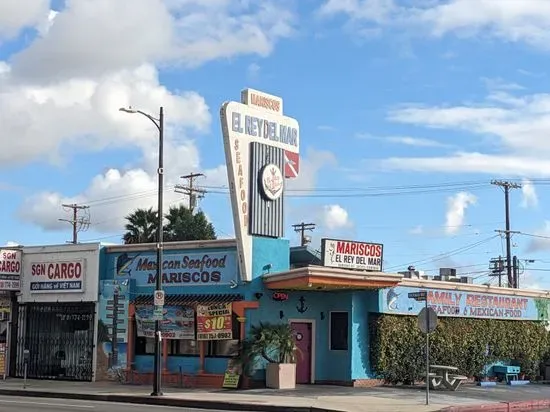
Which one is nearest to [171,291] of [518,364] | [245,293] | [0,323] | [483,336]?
[245,293]

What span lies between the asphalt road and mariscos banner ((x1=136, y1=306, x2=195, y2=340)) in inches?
219

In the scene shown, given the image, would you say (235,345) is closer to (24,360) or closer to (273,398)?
(273,398)

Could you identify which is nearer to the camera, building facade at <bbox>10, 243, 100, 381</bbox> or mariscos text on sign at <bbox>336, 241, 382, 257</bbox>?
mariscos text on sign at <bbox>336, 241, 382, 257</bbox>

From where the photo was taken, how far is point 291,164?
3053 cm

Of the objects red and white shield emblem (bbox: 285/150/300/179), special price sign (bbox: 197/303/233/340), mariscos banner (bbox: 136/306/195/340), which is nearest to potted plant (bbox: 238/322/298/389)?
special price sign (bbox: 197/303/233/340)

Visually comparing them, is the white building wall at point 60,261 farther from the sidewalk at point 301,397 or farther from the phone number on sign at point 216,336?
the phone number on sign at point 216,336

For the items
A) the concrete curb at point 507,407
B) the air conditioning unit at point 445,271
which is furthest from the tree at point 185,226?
the concrete curb at point 507,407

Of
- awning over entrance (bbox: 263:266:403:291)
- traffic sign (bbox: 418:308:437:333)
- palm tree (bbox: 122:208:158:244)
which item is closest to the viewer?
traffic sign (bbox: 418:308:437:333)

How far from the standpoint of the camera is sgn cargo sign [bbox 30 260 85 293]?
32.1 meters

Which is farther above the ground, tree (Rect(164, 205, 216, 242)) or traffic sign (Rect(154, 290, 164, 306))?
tree (Rect(164, 205, 216, 242))

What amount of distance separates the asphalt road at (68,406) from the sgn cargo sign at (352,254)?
8153 mm

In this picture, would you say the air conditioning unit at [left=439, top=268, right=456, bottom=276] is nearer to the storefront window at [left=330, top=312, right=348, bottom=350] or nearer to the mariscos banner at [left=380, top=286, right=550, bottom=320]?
the mariscos banner at [left=380, top=286, right=550, bottom=320]

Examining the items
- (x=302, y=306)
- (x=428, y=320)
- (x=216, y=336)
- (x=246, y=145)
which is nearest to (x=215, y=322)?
(x=216, y=336)

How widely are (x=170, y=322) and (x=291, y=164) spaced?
6784mm
